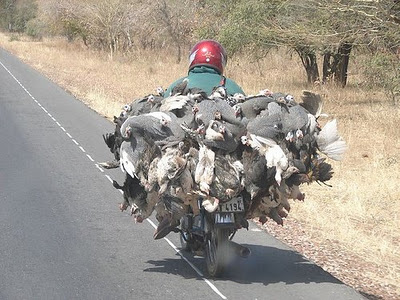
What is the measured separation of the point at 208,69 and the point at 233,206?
1632 millimetres

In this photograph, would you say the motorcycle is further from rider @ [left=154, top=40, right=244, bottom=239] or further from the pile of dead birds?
rider @ [left=154, top=40, right=244, bottom=239]

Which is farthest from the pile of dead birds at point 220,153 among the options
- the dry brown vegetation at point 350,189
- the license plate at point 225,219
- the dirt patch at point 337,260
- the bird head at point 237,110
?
the dry brown vegetation at point 350,189

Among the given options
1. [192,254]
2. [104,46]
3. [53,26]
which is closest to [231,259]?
[192,254]

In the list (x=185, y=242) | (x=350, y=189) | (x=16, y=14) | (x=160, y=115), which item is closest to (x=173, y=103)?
(x=160, y=115)

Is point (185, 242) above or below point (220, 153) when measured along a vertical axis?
below

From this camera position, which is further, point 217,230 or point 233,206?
point 217,230

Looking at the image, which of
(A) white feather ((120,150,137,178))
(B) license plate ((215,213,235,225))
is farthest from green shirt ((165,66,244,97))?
(B) license plate ((215,213,235,225))

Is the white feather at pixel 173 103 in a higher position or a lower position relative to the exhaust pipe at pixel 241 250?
higher

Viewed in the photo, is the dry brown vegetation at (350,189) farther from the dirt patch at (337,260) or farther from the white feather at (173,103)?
the white feather at (173,103)

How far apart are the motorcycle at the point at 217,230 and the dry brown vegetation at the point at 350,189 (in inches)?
48.9

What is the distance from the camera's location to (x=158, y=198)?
6.90 metres

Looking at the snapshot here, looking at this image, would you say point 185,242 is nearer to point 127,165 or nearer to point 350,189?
point 127,165

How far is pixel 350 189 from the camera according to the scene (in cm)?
1216

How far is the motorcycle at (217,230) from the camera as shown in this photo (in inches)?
267
